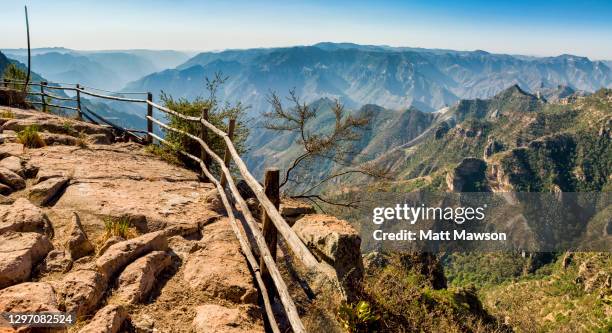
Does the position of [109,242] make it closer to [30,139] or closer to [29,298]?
[29,298]

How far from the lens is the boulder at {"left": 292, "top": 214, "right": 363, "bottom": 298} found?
5.48 m

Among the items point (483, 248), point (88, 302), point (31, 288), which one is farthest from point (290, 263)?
point (483, 248)

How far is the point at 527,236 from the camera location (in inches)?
4532

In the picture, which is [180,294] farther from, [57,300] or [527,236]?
[527,236]

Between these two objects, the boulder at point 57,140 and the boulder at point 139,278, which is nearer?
the boulder at point 139,278

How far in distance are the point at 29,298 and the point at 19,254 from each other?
2.63ft

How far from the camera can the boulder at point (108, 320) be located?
2943 mm

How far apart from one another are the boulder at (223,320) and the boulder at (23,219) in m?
2.32

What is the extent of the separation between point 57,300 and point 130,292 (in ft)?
2.06

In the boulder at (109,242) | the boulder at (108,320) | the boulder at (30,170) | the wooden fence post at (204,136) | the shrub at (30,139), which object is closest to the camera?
the boulder at (108,320)

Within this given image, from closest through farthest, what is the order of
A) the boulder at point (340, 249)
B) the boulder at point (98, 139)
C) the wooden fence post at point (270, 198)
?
1. the wooden fence post at point (270, 198)
2. the boulder at point (340, 249)
3. the boulder at point (98, 139)

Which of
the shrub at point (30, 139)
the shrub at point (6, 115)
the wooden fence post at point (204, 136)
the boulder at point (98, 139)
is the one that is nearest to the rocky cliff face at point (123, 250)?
the shrub at point (30, 139)

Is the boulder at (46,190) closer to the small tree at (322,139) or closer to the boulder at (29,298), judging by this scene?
the boulder at (29,298)

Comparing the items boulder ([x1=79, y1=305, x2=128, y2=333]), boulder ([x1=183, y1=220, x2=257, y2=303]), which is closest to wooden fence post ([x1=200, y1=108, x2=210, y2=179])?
boulder ([x1=183, y1=220, x2=257, y2=303])
